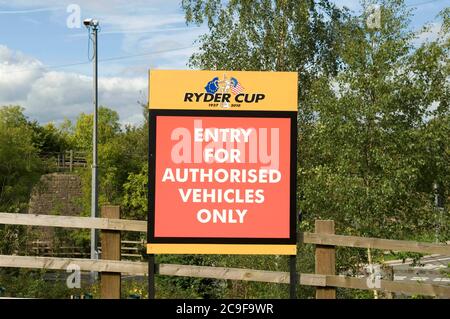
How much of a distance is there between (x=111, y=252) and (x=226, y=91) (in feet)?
8.41

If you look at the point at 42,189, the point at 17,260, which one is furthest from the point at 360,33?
the point at 42,189

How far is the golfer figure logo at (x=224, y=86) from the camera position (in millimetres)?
7633

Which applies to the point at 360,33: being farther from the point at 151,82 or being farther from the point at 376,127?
the point at 151,82

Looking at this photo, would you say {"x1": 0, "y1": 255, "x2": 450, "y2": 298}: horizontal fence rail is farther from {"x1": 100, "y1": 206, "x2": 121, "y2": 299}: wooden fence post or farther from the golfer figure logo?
the golfer figure logo

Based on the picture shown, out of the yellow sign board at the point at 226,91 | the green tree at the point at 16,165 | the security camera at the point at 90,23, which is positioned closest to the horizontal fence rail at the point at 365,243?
the yellow sign board at the point at 226,91

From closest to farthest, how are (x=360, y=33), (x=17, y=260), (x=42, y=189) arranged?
(x=17, y=260) < (x=360, y=33) < (x=42, y=189)

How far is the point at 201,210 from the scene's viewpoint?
770cm

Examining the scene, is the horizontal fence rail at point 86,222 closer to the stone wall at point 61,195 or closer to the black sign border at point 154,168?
the black sign border at point 154,168

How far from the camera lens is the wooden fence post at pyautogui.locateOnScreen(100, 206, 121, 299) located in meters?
8.04

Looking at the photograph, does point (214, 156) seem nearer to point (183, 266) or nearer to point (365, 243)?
point (183, 266)

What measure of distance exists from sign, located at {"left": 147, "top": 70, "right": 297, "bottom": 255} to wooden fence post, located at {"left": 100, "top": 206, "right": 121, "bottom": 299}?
2.18 ft

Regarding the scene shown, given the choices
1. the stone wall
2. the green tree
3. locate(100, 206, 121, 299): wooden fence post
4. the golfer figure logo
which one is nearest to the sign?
the golfer figure logo

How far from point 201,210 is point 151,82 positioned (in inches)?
66.5

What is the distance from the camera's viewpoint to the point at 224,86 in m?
7.65
